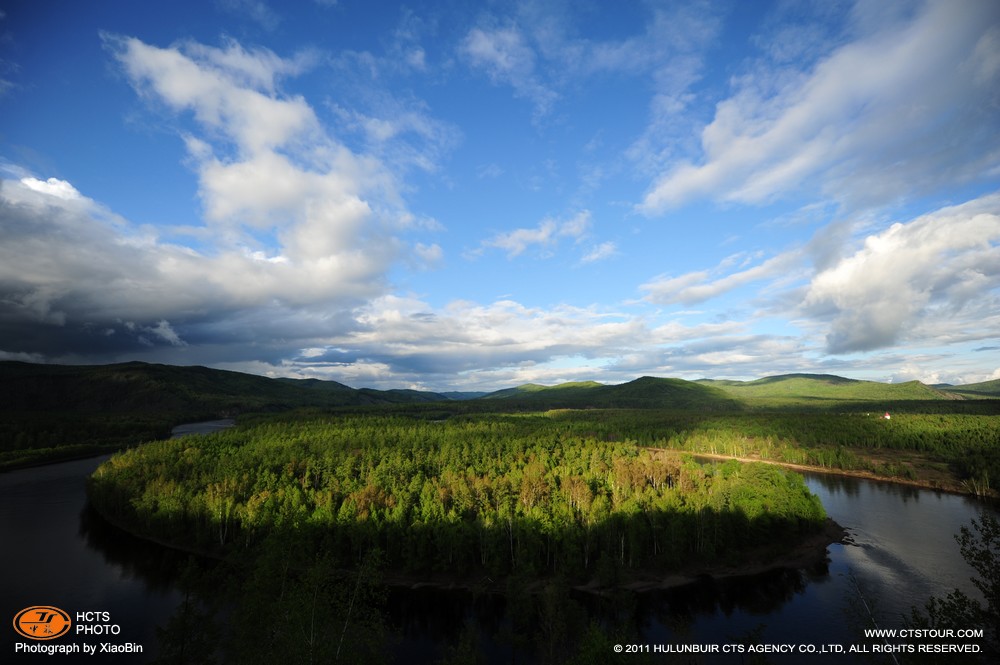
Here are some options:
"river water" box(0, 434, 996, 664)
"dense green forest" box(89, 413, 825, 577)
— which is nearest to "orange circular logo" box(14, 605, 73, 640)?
"river water" box(0, 434, 996, 664)

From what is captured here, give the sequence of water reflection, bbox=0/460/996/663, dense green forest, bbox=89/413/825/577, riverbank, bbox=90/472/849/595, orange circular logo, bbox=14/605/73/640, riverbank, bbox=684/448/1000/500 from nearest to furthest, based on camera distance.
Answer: water reflection, bbox=0/460/996/663 → orange circular logo, bbox=14/605/73/640 → riverbank, bbox=90/472/849/595 → dense green forest, bbox=89/413/825/577 → riverbank, bbox=684/448/1000/500

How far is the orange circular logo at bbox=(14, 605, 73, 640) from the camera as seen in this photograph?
201 feet

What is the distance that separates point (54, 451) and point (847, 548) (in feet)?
943

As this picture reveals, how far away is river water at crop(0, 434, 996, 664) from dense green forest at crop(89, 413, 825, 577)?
6.94m

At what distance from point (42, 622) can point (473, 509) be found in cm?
6955

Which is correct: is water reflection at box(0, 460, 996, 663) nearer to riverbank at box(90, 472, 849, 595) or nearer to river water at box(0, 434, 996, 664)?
river water at box(0, 434, 996, 664)

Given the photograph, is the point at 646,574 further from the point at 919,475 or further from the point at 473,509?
the point at 919,475

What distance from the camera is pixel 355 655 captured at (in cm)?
3272

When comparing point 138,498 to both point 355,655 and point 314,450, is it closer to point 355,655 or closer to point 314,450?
point 314,450

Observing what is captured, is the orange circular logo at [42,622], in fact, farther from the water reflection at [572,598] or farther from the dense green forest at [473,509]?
the dense green forest at [473,509]

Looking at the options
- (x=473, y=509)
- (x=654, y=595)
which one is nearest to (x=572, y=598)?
(x=654, y=595)

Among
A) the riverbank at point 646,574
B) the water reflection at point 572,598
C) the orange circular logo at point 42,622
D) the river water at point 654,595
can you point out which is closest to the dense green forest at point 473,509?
the riverbank at point 646,574

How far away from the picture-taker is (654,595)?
73.4 meters

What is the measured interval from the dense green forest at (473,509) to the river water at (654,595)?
694 centimetres
